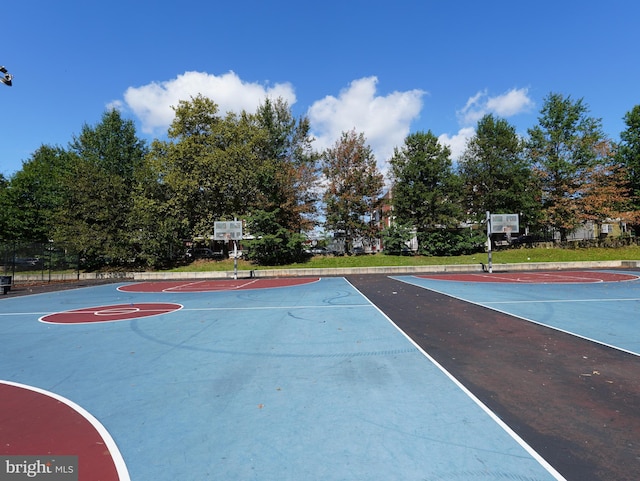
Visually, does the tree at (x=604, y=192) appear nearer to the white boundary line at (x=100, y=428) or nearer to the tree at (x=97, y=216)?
the white boundary line at (x=100, y=428)

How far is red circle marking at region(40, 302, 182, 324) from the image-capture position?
418 inches

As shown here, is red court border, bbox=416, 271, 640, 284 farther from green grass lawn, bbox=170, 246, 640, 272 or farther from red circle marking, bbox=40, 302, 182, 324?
red circle marking, bbox=40, 302, 182, 324

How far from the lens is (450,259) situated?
3091cm

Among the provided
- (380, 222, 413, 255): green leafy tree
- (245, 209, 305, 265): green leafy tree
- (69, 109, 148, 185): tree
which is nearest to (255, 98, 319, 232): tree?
(245, 209, 305, 265): green leafy tree

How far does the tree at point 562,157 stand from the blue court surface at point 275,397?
92.3ft

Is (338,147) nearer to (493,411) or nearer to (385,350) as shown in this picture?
(385,350)

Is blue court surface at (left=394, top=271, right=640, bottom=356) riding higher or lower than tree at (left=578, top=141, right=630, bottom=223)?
lower

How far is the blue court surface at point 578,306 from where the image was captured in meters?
7.43

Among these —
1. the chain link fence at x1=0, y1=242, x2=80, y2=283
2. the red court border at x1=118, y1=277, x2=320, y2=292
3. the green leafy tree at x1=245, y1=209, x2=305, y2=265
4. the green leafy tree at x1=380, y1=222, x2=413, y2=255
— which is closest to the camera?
the red court border at x1=118, y1=277, x2=320, y2=292

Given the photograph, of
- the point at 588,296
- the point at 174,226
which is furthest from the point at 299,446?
the point at 174,226

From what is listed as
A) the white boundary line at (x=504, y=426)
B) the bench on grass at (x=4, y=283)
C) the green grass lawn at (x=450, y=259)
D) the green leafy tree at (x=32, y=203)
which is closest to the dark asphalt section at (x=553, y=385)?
the white boundary line at (x=504, y=426)

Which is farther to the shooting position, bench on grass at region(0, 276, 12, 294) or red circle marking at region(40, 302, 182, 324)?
bench on grass at region(0, 276, 12, 294)

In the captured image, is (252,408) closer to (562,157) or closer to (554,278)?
(554,278)

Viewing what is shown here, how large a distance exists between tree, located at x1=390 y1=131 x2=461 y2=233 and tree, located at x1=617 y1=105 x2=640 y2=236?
59.4 feet
